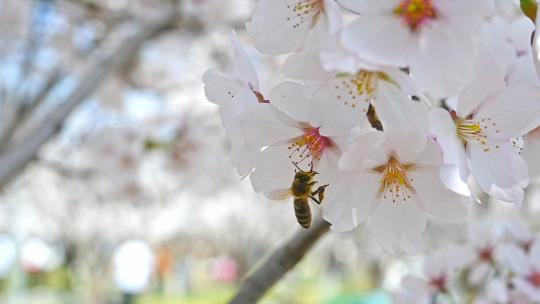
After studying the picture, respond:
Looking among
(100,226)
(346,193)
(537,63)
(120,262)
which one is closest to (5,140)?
(346,193)

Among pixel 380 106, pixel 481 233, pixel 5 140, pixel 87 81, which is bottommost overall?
pixel 481 233

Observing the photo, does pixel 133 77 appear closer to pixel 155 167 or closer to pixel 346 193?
pixel 155 167

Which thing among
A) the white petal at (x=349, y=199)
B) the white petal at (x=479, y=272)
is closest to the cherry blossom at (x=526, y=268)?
the white petal at (x=479, y=272)

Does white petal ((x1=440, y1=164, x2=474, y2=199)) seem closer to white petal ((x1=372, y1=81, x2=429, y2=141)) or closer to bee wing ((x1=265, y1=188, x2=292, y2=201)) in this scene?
white petal ((x1=372, y1=81, x2=429, y2=141))

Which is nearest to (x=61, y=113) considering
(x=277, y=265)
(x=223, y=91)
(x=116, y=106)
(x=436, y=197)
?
(x=277, y=265)

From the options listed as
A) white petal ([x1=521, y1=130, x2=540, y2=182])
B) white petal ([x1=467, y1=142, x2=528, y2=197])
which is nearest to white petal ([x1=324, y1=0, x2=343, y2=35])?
white petal ([x1=467, y1=142, x2=528, y2=197])

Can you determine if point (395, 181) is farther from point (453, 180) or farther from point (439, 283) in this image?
point (439, 283)
